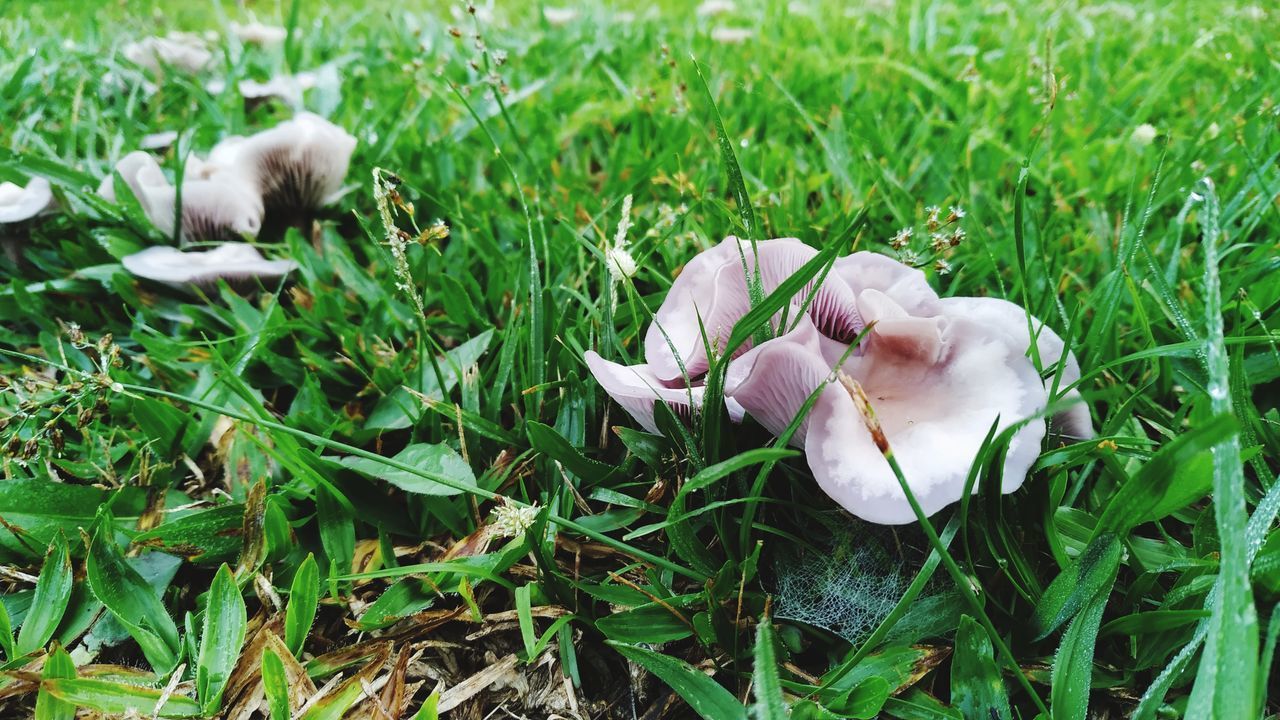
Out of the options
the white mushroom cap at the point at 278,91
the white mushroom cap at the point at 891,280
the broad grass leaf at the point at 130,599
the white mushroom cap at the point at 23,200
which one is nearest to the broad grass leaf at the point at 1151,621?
the white mushroom cap at the point at 891,280

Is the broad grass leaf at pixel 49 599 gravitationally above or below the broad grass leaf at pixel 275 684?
below

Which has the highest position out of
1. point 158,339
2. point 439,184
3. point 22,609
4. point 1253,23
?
point 1253,23

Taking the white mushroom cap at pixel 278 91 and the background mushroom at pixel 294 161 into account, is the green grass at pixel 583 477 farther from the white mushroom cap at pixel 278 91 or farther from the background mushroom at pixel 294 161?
the white mushroom cap at pixel 278 91

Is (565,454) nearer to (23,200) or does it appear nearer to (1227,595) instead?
(1227,595)

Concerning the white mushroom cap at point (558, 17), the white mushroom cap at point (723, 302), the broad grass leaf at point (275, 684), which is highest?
the white mushroom cap at point (723, 302)

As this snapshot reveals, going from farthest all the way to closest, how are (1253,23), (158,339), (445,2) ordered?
(445,2)
(1253,23)
(158,339)

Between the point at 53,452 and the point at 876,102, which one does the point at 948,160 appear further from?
the point at 53,452

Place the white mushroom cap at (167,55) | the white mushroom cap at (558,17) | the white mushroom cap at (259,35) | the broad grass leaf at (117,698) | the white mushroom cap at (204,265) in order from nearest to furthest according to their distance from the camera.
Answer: the broad grass leaf at (117,698), the white mushroom cap at (204,265), the white mushroom cap at (167,55), the white mushroom cap at (259,35), the white mushroom cap at (558,17)

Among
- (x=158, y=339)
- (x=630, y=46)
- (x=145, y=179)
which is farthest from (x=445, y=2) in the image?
(x=158, y=339)
